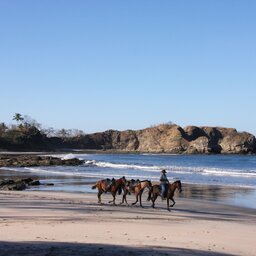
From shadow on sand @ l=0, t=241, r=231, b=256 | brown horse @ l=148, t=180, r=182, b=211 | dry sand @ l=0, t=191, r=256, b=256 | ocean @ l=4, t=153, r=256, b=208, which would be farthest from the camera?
ocean @ l=4, t=153, r=256, b=208

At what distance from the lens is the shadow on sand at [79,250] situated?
33.5ft

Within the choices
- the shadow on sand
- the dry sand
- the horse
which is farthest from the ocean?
the shadow on sand

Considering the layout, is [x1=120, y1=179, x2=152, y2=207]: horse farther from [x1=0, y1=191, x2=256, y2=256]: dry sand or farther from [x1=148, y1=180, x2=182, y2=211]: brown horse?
[x1=0, y1=191, x2=256, y2=256]: dry sand

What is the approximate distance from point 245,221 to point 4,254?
435 inches

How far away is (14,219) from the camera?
51.9 ft

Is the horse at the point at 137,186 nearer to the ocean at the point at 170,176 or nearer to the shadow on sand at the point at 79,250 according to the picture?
the ocean at the point at 170,176

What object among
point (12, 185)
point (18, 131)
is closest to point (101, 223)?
point (12, 185)

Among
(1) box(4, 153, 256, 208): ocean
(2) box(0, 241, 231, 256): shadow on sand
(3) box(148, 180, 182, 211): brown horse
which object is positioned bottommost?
(1) box(4, 153, 256, 208): ocean

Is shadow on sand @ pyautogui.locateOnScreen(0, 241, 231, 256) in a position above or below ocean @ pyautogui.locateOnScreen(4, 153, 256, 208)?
above

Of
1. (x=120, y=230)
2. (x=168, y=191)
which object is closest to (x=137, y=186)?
(x=168, y=191)

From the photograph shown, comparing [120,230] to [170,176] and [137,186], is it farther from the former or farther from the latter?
[170,176]

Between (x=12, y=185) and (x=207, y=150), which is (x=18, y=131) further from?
(x=12, y=185)

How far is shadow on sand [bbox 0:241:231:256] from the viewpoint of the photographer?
33.5ft

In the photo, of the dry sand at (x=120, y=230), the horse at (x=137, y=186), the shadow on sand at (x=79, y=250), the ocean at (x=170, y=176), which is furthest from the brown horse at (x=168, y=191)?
the shadow on sand at (x=79, y=250)
